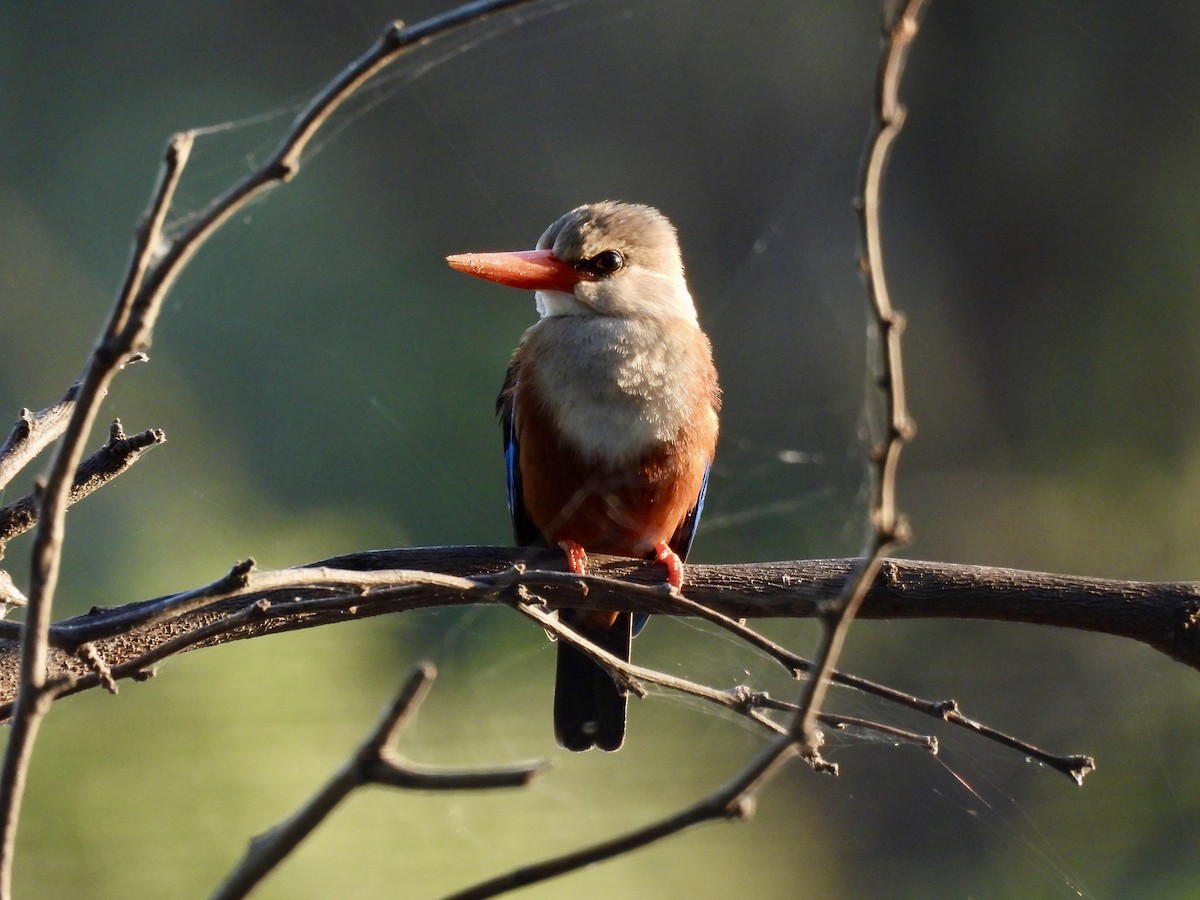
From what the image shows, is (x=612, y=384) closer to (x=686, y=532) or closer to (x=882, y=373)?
(x=686, y=532)

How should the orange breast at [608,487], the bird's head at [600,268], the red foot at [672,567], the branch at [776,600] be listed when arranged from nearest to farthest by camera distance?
the branch at [776,600], the red foot at [672,567], the orange breast at [608,487], the bird's head at [600,268]

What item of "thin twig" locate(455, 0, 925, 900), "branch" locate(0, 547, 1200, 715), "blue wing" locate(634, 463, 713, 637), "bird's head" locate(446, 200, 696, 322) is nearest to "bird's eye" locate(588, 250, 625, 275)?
"bird's head" locate(446, 200, 696, 322)

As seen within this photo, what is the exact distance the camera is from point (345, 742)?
288 centimetres

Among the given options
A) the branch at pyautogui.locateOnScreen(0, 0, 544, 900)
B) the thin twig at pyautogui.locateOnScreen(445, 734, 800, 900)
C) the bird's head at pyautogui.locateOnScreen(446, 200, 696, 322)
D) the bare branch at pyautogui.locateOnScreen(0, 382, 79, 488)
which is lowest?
the thin twig at pyautogui.locateOnScreen(445, 734, 800, 900)

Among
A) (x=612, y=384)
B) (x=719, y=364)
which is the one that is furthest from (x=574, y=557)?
(x=719, y=364)

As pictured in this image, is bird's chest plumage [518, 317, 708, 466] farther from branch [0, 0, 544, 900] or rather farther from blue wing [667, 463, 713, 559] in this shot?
branch [0, 0, 544, 900]

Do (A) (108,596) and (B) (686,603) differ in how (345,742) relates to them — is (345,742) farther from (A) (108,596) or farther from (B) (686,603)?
(B) (686,603)

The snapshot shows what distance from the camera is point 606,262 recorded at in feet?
6.66

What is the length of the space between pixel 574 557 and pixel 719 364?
324cm

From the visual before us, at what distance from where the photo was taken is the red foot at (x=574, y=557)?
1.63 m

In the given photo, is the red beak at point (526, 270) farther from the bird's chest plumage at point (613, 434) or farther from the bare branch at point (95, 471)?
the bare branch at point (95, 471)

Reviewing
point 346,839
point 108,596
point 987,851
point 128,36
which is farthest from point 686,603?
point 128,36

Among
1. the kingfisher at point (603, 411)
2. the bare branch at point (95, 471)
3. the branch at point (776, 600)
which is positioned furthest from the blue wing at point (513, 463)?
the bare branch at point (95, 471)

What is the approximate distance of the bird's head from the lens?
1.99m
